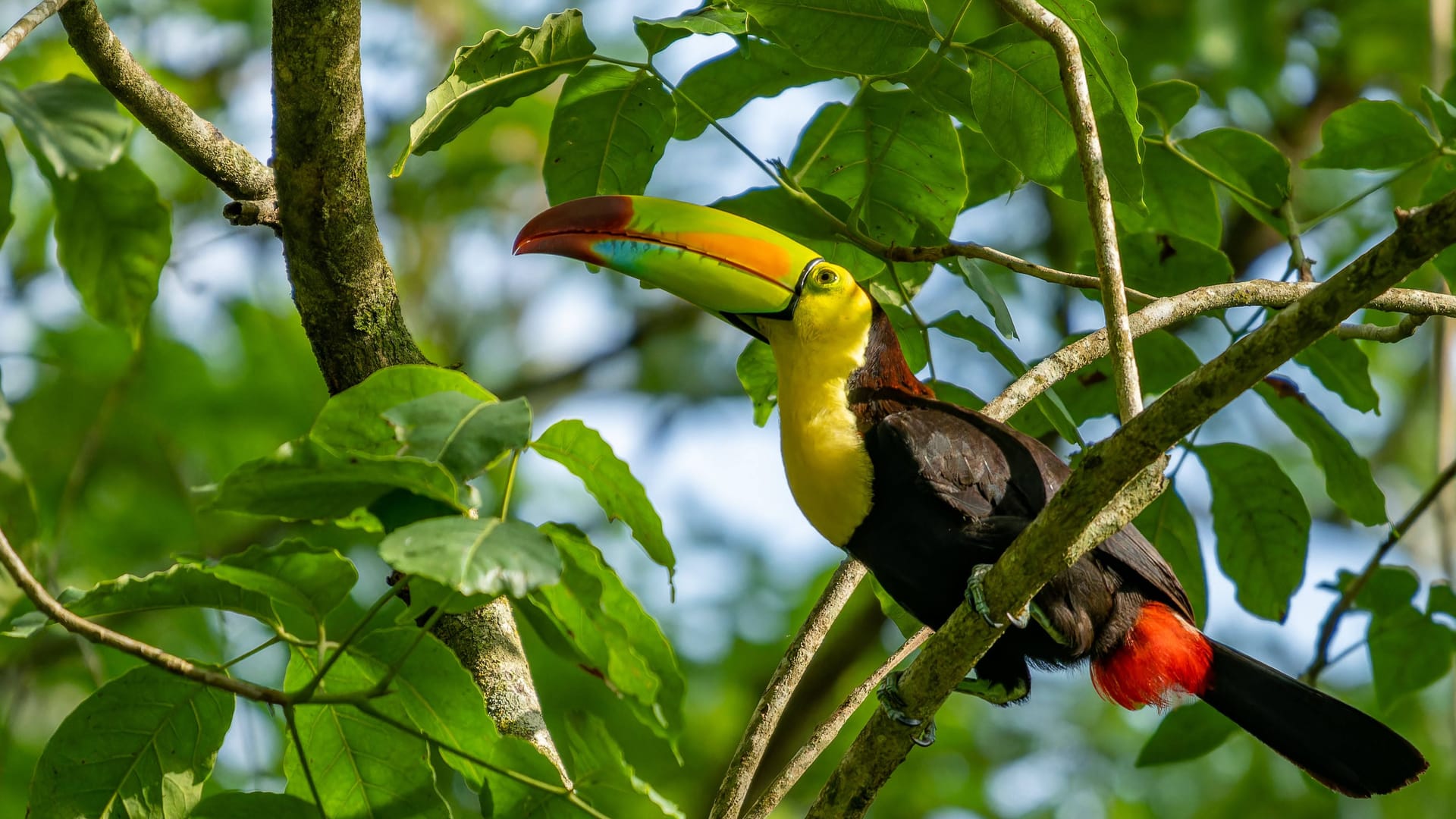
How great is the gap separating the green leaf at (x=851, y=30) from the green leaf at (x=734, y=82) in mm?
452

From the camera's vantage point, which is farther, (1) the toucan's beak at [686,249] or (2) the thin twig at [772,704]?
(1) the toucan's beak at [686,249]

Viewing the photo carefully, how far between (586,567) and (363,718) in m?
0.67

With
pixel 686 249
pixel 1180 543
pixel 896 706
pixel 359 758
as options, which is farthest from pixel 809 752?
pixel 686 249

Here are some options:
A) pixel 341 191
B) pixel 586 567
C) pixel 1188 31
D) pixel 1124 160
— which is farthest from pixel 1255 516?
pixel 1188 31

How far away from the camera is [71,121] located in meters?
1.79

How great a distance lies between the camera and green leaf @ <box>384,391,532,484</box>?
5.59ft

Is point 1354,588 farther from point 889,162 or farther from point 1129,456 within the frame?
point 1129,456

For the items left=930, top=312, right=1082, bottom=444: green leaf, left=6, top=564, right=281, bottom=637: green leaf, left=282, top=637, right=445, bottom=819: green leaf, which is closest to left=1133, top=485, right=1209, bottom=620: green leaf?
left=930, top=312, right=1082, bottom=444: green leaf

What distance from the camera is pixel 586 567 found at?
192cm

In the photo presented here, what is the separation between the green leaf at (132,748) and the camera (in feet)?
7.08

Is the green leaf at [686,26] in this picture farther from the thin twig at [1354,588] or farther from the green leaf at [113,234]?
the thin twig at [1354,588]

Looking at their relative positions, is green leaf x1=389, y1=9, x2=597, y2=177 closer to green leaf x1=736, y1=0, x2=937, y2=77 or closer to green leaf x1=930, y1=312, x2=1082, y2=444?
green leaf x1=736, y1=0, x2=937, y2=77

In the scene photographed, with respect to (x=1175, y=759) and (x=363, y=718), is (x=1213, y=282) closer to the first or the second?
(x=1175, y=759)

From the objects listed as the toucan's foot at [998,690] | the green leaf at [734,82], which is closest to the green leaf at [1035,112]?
the green leaf at [734,82]
